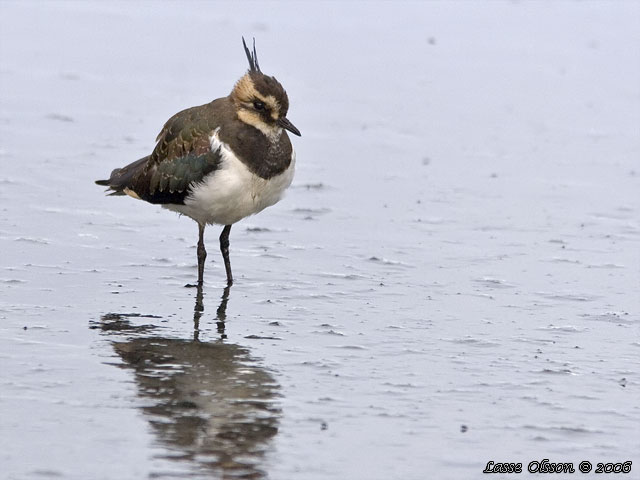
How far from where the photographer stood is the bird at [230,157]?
957 cm

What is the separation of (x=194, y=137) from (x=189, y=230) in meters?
1.95

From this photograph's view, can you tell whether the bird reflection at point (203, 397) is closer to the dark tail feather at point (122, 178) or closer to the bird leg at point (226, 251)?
the bird leg at point (226, 251)

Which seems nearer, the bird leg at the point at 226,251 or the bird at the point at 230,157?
the bird at the point at 230,157

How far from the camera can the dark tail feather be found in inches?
418

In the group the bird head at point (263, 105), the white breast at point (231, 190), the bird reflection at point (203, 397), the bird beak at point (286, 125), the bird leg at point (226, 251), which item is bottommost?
the bird reflection at point (203, 397)

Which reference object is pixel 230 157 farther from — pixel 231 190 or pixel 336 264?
pixel 336 264

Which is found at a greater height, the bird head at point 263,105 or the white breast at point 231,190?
the bird head at point 263,105

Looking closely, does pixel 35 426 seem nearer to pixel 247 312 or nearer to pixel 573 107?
pixel 247 312

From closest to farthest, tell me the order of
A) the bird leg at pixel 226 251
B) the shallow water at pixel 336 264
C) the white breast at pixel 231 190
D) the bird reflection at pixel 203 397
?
the bird reflection at pixel 203 397 < the shallow water at pixel 336 264 < the white breast at pixel 231 190 < the bird leg at pixel 226 251

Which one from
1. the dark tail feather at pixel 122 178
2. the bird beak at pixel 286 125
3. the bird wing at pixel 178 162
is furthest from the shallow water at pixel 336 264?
the bird beak at pixel 286 125

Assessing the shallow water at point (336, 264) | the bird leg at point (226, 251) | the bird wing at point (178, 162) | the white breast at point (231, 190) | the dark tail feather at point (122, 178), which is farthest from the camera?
the dark tail feather at point (122, 178)

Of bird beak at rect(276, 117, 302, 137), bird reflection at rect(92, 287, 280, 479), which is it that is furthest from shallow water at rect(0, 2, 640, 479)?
bird beak at rect(276, 117, 302, 137)

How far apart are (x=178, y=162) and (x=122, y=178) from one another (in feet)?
3.28

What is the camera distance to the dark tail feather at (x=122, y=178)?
10.6 meters
